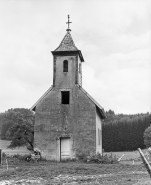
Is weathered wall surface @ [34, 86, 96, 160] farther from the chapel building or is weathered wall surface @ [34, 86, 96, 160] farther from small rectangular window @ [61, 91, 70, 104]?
small rectangular window @ [61, 91, 70, 104]

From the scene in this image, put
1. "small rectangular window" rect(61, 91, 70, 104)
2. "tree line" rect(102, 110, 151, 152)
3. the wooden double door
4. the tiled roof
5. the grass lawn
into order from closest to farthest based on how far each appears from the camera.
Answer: the grass lawn
the wooden double door
"small rectangular window" rect(61, 91, 70, 104)
the tiled roof
"tree line" rect(102, 110, 151, 152)

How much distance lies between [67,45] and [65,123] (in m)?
7.11

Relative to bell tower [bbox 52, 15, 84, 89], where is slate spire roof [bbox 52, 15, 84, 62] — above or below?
above

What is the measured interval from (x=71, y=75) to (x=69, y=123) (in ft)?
13.8

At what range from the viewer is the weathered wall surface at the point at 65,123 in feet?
89.1

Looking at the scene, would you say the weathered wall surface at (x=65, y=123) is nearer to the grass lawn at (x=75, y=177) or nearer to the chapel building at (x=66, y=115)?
the chapel building at (x=66, y=115)

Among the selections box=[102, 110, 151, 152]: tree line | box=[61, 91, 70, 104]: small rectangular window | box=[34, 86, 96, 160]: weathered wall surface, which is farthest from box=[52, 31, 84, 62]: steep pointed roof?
box=[102, 110, 151, 152]: tree line

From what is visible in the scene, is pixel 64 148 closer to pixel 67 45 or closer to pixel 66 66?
pixel 66 66

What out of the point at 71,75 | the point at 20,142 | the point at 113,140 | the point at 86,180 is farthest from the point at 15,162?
the point at 113,140

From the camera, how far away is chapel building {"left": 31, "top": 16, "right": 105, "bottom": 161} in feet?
89.2

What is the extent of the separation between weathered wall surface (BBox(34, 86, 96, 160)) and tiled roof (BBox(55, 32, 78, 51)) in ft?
11.7

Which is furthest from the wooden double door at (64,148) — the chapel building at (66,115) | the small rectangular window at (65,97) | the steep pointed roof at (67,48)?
the steep pointed roof at (67,48)

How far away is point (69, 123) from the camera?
27656 mm

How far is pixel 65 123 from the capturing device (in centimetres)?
2773
